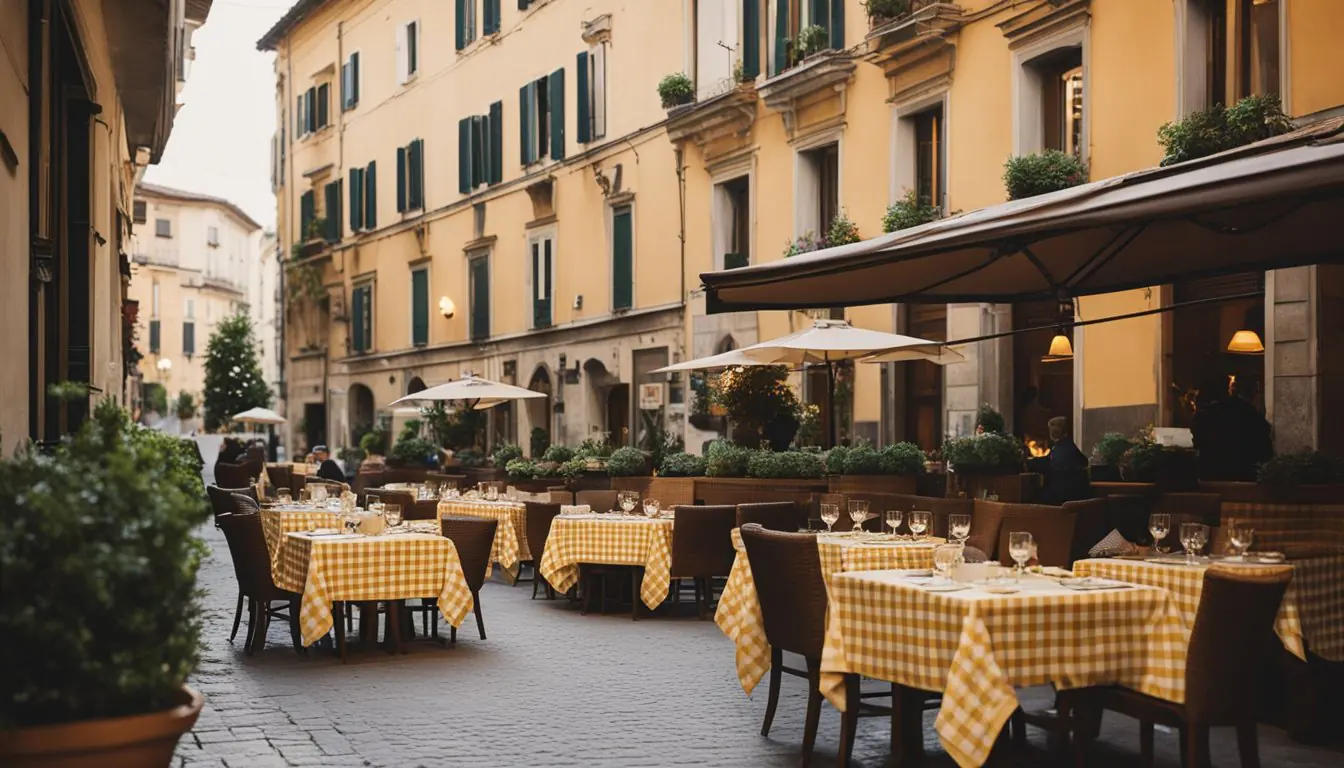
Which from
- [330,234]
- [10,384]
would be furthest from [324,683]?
[330,234]

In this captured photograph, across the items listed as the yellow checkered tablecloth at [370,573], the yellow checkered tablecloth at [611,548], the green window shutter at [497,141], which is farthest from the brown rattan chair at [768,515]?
the green window shutter at [497,141]

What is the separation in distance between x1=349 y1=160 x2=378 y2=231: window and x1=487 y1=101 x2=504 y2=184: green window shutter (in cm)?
702

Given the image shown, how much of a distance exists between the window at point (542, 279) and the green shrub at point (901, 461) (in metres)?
14.8

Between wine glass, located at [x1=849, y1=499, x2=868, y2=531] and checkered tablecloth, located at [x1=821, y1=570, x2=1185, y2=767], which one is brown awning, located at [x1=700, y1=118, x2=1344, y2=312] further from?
checkered tablecloth, located at [x1=821, y1=570, x2=1185, y2=767]

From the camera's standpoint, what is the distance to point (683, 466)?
51.5 feet

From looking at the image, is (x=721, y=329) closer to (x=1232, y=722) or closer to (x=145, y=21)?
(x=145, y=21)

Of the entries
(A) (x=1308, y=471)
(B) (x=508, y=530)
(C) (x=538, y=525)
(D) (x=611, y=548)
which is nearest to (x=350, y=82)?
(B) (x=508, y=530)

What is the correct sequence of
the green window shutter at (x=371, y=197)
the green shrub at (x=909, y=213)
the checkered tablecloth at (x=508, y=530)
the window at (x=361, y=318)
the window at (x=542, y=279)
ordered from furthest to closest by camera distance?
the window at (x=361, y=318) < the green window shutter at (x=371, y=197) < the window at (x=542, y=279) < the green shrub at (x=909, y=213) < the checkered tablecloth at (x=508, y=530)

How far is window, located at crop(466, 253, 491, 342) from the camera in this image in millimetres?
30672

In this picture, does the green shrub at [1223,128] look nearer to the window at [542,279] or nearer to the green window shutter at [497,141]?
the window at [542,279]

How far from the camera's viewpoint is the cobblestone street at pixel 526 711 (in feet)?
22.8

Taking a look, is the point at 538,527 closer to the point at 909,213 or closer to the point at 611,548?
the point at 611,548

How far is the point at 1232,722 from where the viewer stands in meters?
5.77

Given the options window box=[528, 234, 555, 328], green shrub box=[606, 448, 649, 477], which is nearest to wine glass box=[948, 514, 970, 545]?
green shrub box=[606, 448, 649, 477]
